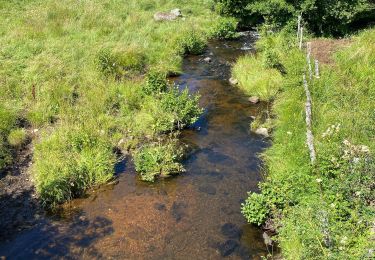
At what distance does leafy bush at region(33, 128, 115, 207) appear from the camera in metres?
10.2

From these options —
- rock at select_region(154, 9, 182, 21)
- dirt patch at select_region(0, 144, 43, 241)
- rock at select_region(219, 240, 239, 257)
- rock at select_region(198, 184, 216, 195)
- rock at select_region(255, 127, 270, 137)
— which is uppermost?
rock at select_region(154, 9, 182, 21)

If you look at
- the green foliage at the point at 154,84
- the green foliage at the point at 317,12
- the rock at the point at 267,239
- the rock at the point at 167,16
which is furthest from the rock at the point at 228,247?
the rock at the point at 167,16

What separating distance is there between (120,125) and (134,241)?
17.4ft

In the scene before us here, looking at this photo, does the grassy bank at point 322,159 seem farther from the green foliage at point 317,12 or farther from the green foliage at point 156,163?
the green foliage at point 317,12

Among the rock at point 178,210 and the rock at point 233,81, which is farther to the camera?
the rock at point 233,81

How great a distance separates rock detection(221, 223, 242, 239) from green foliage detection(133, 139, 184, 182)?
256 cm

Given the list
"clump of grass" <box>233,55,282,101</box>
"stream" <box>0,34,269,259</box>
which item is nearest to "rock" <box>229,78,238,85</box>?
"clump of grass" <box>233,55,282,101</box>

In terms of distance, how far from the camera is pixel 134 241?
8.95 metres

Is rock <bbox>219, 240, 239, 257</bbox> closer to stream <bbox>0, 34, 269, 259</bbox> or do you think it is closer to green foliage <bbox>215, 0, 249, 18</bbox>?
stream <bbox>0, 34, 269, 259</bbox>

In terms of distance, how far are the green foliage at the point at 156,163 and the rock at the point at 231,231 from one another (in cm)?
256

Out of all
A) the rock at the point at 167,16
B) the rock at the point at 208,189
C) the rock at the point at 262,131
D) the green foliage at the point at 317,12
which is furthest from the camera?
the rock at the point at 167,16

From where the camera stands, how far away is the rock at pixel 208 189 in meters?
10.6

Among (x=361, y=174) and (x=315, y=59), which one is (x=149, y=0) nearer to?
(x=315, y=59)

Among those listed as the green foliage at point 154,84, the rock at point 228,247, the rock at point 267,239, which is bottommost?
the rock at point 228,247
